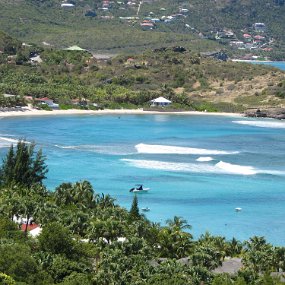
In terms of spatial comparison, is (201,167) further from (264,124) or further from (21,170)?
(264,124)

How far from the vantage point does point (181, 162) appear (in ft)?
261

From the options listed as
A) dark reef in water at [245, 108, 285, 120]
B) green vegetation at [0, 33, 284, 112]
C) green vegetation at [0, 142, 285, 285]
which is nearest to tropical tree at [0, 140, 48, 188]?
green vegetation at [0, 142, 285, 285]

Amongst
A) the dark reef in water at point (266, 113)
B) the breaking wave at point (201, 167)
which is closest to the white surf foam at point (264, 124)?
the dark reef in water at point (266, 113)

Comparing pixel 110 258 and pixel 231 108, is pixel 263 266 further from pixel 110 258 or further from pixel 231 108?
pixel 231 108

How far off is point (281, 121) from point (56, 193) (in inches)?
2863

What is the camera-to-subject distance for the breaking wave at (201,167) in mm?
75625

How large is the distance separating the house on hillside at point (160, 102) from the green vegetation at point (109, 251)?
7787cm

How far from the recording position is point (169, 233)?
149 ft

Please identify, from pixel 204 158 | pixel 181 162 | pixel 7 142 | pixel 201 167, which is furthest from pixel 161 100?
pixel 201 167

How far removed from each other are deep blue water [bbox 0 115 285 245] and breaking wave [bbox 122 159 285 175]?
83mm

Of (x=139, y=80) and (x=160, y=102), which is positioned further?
(x=139, y=80)

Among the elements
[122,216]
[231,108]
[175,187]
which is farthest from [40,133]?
[122,216]

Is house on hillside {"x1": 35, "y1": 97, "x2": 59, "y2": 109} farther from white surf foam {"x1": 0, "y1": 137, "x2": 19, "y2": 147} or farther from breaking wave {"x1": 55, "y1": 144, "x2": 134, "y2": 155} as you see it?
breaking wave {"x1": 55, "y1": 144, "x2": 134, "y2": 155}

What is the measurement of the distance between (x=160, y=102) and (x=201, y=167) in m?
52.4
